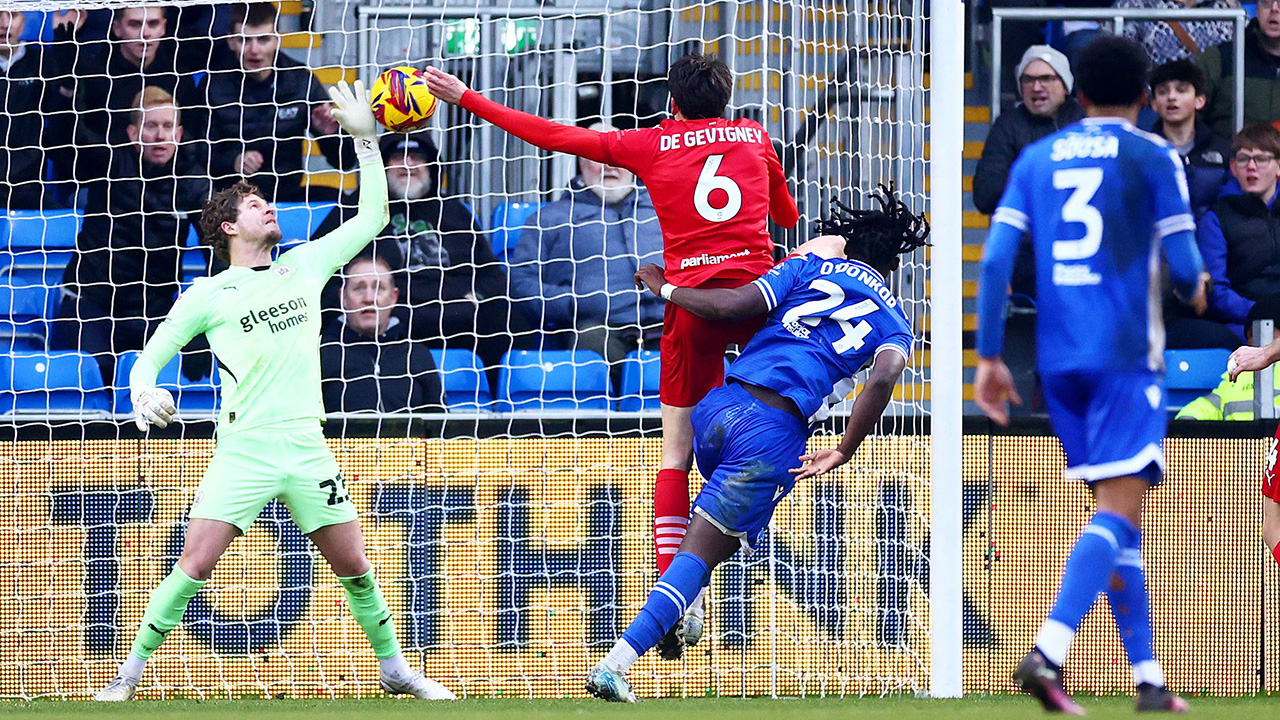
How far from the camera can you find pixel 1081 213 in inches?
167

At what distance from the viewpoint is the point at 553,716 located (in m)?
5.26

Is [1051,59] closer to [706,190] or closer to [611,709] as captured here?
[706,190]

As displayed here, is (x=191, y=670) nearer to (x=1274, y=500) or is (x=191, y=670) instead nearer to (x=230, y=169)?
(x=230, y=169)

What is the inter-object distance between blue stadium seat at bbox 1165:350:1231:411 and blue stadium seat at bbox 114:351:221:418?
16.5 ft

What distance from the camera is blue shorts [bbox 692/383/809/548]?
5.41 m

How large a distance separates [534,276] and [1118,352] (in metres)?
4.58

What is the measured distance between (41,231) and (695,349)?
4.38m

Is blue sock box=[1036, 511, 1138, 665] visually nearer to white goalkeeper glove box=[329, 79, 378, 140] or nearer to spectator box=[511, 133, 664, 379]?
white goalkeeper glove box=[329, 79, 378, 140]

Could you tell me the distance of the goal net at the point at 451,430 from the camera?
7086 millimetres

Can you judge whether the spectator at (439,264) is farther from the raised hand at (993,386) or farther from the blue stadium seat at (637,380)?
the raised hand at (993,386)

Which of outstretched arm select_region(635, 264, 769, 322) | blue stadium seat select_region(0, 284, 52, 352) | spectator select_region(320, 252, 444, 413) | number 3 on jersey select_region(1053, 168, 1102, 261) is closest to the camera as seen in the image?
number 3 on jersey select_region(1053, 168, 1102, 261)

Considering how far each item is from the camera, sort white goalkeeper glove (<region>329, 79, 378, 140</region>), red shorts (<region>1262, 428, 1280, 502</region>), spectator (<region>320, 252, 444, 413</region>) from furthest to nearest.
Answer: spectator (<region>320, 252, 444, 413</region>) → red shorts (<region>1262, 428, 1280, 502</region>) → white goalkeeper glove (<region>329, 79, 378, 140</region>)

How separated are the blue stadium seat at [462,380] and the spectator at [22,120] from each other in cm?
233

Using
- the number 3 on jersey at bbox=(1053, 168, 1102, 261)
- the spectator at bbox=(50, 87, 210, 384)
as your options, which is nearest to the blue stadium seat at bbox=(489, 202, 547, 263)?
the spectator at bbox=(50, 87, 210, 384)
